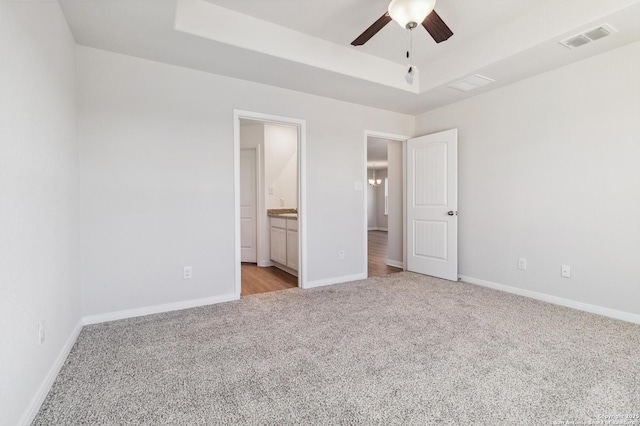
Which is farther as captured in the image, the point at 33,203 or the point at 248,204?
the point at 248,204

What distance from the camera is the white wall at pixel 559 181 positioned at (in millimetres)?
2656

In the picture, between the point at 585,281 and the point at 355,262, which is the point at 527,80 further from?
the point at 355,262

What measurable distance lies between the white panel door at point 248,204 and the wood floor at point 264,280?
33 centimetres

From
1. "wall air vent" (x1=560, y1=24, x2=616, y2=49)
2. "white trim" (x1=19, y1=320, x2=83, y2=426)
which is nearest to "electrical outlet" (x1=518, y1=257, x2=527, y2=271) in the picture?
"wall air vent" (x1=560, y1=24, x2=616, y2=49)

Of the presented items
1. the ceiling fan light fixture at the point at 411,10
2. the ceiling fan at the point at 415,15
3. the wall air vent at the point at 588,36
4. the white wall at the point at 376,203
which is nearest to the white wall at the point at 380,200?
the white wall at the point at 376,203

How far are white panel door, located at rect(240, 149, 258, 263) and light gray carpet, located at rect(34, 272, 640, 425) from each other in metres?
2.33

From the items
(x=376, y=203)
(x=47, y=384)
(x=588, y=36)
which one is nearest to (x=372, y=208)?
(x=376, y=203)

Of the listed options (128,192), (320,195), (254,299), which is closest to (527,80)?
(320,195)

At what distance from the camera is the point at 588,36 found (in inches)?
96.2

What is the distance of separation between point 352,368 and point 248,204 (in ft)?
12.9

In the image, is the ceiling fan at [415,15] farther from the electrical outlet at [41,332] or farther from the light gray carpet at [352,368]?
the electrical outlet at [41,332]

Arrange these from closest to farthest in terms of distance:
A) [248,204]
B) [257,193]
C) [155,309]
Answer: [155,309], [257,193], [248,204]

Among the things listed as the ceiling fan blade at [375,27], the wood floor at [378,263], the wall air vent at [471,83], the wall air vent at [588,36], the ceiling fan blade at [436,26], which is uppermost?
the wall air vent at [588,36]

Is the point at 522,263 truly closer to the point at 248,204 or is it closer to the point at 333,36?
the point at 333,36
